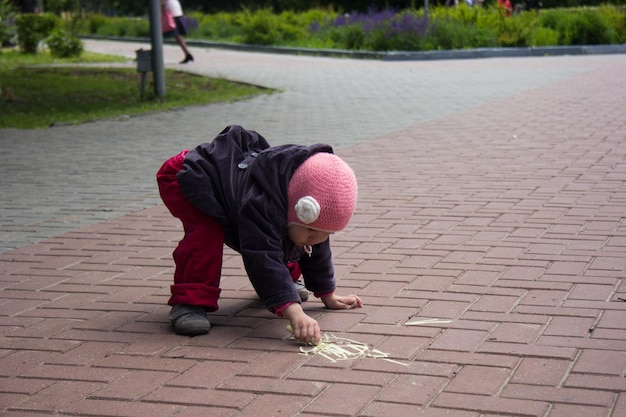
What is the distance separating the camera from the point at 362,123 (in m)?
10.3

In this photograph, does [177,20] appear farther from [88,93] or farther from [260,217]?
[260,217]

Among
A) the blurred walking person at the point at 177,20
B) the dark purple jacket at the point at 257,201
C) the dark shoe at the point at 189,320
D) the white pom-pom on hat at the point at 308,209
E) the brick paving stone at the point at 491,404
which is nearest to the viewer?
the brick paving stone at the point at 491,404

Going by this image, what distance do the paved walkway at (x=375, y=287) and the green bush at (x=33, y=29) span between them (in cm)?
1368

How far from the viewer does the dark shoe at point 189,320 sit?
3.75 metres

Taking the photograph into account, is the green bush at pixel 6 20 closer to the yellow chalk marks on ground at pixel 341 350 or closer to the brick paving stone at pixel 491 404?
the yellow chalk marks on ground at pixel 341 350

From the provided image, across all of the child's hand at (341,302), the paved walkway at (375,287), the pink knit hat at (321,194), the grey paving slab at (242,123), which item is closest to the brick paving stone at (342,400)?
the paved walkway at (375,287)

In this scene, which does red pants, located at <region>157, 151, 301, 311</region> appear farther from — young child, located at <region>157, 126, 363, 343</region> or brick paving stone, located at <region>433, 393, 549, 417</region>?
brick paving stone, located at <region>433, 393, 549, 417</region>

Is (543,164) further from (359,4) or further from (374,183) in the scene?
(359,4)

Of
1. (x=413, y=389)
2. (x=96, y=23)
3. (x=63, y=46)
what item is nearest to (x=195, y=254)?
(x=413, y=389)

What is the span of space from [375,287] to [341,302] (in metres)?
0.38

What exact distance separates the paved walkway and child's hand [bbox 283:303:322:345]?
8cm

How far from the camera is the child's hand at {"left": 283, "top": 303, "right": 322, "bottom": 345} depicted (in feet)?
11.6

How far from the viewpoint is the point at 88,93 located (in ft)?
45.1

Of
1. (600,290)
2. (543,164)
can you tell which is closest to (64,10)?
(543,164)
